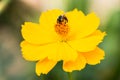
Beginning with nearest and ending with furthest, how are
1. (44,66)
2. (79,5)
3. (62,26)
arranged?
(44,66)
(62,26)
(79,5)

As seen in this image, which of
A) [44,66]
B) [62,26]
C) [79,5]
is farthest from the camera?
[79,5]

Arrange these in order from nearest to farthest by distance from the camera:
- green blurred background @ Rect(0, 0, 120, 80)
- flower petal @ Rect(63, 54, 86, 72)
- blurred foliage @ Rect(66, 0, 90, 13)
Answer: flower petal @ Rect(63, 54, 86, 72) < green blurred background @ Rect(0, 0, 120, 80) < blurred foliage @ Rect(66, 0, 90, 13)

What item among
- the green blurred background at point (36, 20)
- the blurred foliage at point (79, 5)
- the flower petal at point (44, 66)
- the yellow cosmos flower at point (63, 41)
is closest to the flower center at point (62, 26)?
the yellow cosmos flower at point (63, 41)

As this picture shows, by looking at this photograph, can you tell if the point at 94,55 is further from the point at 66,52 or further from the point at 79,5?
the point at 79,5

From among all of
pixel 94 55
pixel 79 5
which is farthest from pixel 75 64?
pixel 79 5

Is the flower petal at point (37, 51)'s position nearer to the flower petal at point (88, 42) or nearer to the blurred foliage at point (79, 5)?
the flower petal at point (88, 42)

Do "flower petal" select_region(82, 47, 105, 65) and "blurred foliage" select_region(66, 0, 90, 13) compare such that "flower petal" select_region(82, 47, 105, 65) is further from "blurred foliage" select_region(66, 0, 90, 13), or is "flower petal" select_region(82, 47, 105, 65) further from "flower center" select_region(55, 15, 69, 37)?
"blurred foliage" select_region(66, 0, 90, 13)

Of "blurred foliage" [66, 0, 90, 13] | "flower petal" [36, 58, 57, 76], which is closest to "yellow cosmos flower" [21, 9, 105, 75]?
"flower petal" [36, 58, 57, 76]

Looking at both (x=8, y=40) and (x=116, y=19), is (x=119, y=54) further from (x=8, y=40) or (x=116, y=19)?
(x=8, y=40)
